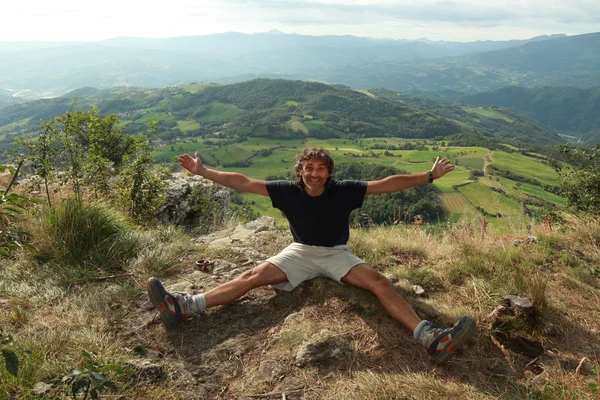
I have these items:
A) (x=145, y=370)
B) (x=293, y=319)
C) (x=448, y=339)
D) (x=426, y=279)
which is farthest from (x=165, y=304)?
(x=426, y=279)

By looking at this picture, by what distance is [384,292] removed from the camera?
155 inches

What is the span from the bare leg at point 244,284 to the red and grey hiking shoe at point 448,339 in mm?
1837

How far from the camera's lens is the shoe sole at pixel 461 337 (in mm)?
3211

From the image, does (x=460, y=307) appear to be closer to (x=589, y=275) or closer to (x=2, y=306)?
(x=589, y=275)

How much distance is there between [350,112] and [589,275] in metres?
193

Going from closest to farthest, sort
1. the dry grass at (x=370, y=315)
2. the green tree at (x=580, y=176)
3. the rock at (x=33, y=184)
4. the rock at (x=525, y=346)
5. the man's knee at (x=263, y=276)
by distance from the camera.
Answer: the dry grass at (x=370, y=315) < the rock at (x=525, y=346) < the man's knee at (x=263, y=276) < the rock at (x=33, y=184) < the green tree at (x=580, y=176)

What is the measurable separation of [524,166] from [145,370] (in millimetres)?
106469

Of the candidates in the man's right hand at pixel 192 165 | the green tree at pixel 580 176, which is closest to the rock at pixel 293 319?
the man's right hand at pixel 192 165

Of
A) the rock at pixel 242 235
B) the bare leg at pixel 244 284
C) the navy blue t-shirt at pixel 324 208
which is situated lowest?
the rock at pixel 242 235

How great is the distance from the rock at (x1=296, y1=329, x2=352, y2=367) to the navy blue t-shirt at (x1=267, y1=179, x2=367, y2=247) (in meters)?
1.23

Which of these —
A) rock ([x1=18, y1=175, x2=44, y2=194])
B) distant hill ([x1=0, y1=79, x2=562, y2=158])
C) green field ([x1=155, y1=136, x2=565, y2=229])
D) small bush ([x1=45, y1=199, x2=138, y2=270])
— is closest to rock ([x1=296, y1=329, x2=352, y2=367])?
small bush ([x1=45, y1=199, x2=138, y2=270])

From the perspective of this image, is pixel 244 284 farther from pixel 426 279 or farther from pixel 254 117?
pixel 254 117

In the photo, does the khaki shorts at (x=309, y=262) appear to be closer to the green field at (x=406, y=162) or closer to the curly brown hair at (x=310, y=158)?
the curly brown hair at (x=310, y=158)

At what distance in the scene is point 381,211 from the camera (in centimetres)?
3912
